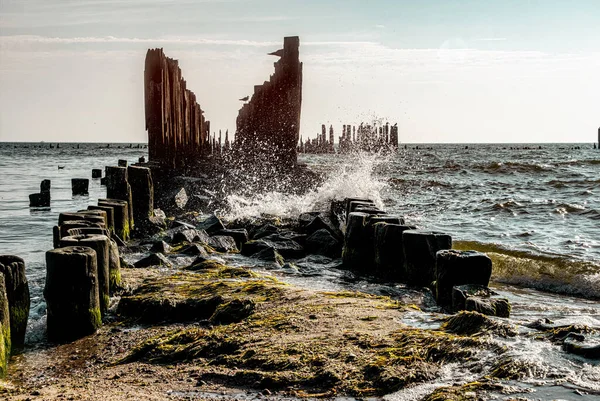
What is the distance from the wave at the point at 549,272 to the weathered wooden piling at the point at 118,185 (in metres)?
6.40

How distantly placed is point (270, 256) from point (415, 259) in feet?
7.89

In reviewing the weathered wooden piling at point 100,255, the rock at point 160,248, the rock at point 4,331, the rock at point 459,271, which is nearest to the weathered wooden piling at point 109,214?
the rock at point 160,248

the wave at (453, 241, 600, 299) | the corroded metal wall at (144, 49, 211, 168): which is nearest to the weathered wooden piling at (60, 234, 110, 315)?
the wave at (453, 241, 600, 299)

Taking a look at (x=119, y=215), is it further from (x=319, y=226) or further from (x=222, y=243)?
(x=319, y=226)

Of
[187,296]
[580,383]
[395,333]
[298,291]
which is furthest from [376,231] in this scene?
[580,383]

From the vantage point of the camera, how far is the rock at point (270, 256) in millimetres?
8953

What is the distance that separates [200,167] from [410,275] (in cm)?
1848

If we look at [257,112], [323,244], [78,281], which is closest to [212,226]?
[323,244]

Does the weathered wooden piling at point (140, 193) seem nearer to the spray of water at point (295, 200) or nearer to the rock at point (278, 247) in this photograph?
the spray of water at point (295, 200)

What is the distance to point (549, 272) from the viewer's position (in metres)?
9.39

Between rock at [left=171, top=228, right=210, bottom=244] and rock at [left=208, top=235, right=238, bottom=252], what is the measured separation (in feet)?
0.34

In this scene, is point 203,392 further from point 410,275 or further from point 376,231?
point 376,231

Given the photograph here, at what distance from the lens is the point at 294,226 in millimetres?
12320

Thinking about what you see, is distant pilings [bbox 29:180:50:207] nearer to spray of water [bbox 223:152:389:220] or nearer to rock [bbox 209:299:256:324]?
spray of water [bbox 223:152:389:220]
